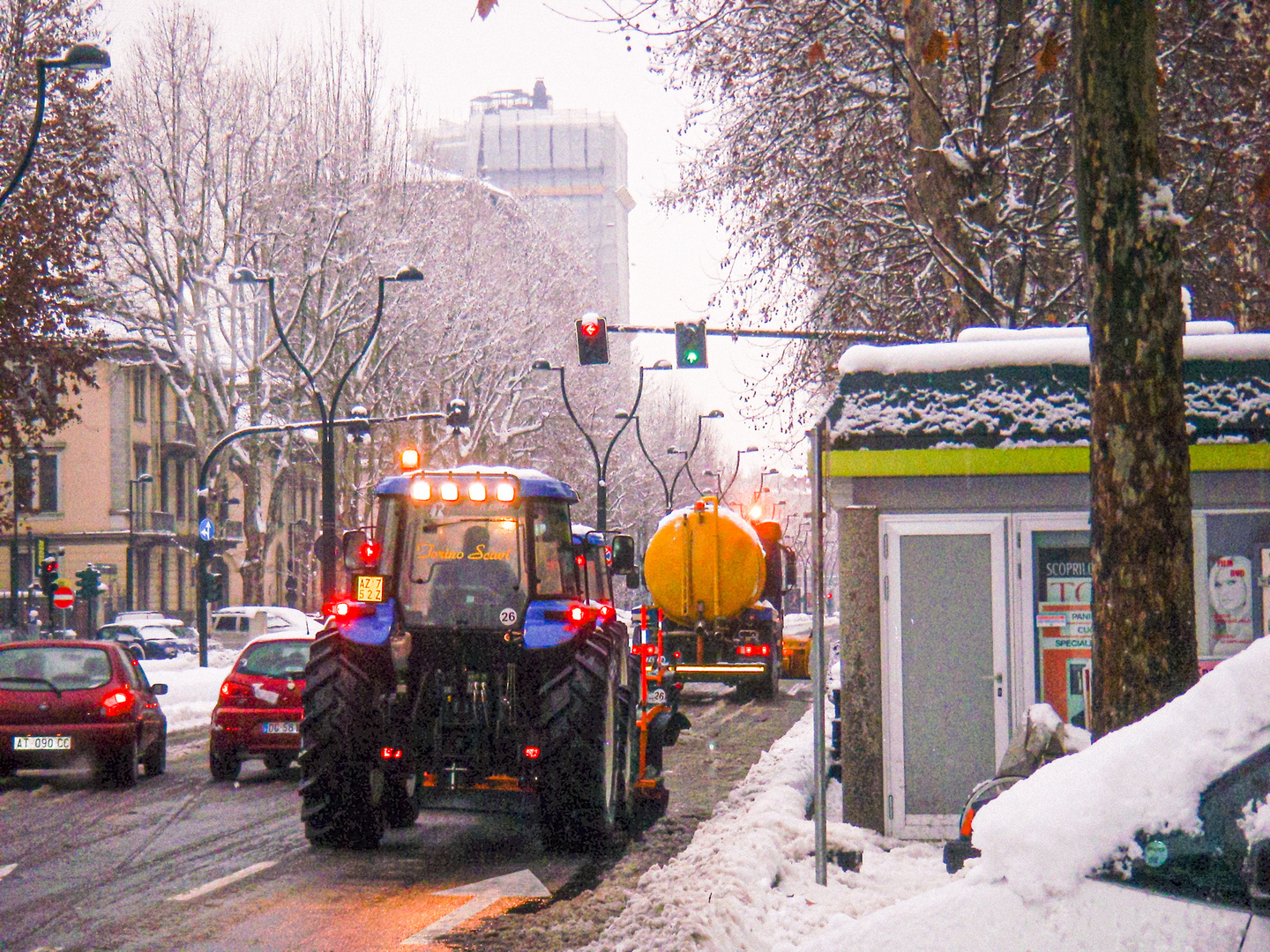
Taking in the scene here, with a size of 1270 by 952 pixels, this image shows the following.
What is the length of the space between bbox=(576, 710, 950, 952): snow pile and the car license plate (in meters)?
6.41

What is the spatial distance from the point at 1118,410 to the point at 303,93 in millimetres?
41193

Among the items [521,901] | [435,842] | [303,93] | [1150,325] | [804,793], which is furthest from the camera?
[303,93]

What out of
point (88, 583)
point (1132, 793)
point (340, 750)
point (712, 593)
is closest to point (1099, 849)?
point (1132, 793)

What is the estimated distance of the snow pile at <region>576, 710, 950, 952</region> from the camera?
294 inches

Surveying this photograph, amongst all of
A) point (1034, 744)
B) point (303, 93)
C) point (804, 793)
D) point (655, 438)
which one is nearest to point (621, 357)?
point (655, 438)

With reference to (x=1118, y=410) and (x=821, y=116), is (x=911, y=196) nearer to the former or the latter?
(x=821, y=116)

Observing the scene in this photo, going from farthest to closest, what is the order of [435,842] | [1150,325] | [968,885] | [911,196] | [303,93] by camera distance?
[303,93] < [911,196] < [435,842] < [1150,325] < [968,885]

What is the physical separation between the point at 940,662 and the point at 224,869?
16.0ft

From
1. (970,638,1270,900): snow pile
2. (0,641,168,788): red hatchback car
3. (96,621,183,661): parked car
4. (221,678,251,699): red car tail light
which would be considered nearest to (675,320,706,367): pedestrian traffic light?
(221,678,251,699): red car tail light

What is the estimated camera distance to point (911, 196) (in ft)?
62.1

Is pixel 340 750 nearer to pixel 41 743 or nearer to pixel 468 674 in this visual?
pixel 468 674

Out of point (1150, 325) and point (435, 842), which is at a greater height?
point (1150, 325)

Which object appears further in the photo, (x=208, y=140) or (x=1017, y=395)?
(x=208, y=140)

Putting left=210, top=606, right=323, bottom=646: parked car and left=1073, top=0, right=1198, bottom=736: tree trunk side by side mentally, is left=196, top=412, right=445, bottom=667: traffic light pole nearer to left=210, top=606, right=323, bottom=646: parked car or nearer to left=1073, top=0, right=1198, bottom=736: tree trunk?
left=210, top=606, right=323, bottom=646: parked car
